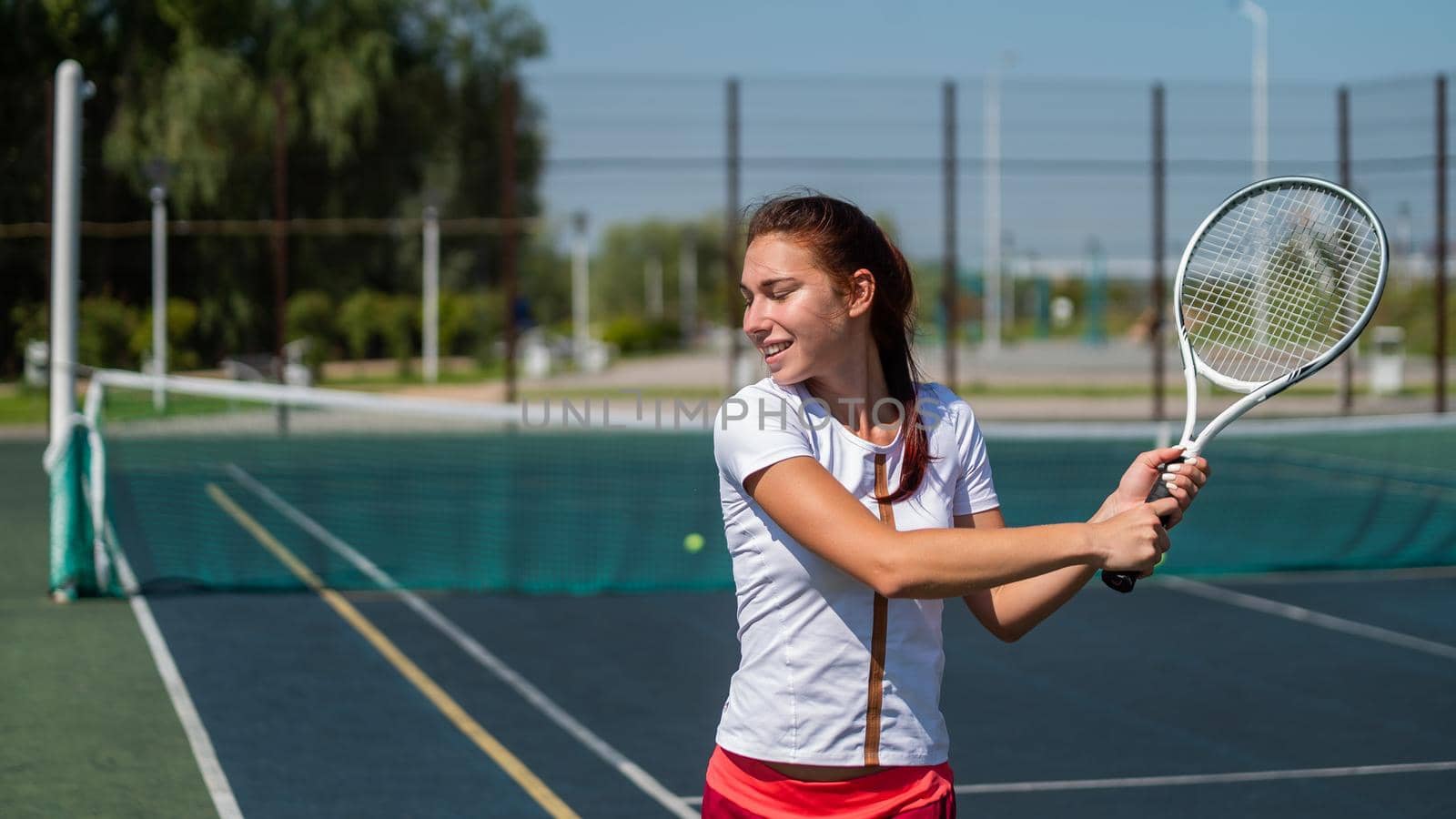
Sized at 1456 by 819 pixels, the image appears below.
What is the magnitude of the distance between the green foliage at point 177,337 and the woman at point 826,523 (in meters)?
27.5

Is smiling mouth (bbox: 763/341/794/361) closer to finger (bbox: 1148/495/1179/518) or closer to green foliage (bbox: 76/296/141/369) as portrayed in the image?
finger (bbox: 1148/495/1179/518)

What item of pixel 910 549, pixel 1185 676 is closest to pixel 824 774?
pixel 910 549

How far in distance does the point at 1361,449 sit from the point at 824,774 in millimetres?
19318

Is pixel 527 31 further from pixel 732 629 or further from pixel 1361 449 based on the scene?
pixel 732 629

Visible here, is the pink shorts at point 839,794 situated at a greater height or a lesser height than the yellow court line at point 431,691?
greater

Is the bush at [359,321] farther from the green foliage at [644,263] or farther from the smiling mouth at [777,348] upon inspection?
the green foliage at [644,263]

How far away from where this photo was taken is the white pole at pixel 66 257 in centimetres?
911

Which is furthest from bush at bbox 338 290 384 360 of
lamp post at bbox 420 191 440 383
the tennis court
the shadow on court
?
the shadow on court

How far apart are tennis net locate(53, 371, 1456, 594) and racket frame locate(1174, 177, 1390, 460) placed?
5392mm

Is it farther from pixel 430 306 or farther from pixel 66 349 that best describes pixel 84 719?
pixel 430 306

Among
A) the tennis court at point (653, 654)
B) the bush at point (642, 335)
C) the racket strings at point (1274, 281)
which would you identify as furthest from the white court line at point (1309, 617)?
the bush at point (642, 335)

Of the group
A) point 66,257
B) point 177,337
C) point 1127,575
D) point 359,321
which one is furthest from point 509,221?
point 1127,575

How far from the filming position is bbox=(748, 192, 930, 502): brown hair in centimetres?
224

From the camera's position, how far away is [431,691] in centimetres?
707
